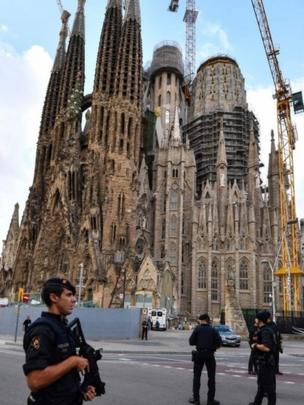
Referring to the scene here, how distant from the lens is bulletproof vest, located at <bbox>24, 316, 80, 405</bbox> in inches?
114

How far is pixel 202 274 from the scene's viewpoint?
56.0 metres

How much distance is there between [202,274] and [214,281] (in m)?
1.82

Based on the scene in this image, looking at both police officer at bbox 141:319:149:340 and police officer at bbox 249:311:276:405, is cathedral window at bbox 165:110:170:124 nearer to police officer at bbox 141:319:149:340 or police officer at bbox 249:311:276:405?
police officer at bbox 141:319:149:340

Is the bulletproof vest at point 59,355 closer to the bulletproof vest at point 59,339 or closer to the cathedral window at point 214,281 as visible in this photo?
the bulletproof vest at point 59,339

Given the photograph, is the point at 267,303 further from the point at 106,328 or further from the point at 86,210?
Result: the point at 106,328

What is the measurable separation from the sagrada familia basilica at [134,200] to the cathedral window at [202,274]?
0.13 m

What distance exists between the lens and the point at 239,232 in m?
57.9

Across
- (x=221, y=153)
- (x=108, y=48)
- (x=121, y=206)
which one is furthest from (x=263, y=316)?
(x=108, y=48)

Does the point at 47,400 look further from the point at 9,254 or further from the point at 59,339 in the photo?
the point at 9,254

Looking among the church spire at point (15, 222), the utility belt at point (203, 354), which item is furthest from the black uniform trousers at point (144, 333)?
the church spire at point (15, 222)

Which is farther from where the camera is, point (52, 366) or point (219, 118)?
point (219, 118)

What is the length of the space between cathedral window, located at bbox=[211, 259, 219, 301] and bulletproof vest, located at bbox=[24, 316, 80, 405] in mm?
53634

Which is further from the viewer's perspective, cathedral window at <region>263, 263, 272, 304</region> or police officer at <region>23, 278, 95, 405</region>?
cathedral window at <region>263, 263, 272, 304</region>

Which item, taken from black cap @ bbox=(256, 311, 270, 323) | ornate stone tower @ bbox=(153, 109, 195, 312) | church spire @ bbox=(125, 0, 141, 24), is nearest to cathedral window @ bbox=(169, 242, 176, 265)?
ornate stone tower @ bbox=(153, 109, 195, 312)
